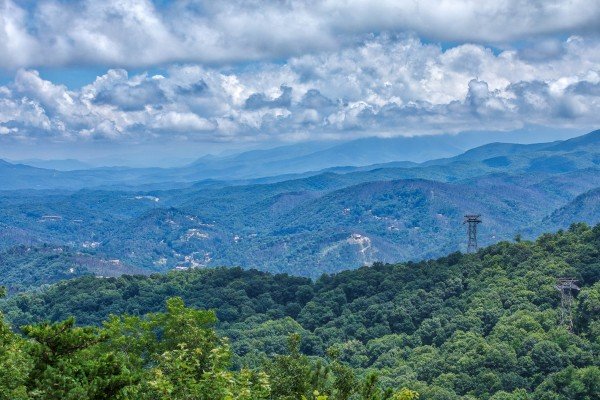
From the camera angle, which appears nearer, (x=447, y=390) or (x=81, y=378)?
(x=81, y=378)

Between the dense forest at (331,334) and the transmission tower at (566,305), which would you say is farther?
the transmission tower at (566,305)

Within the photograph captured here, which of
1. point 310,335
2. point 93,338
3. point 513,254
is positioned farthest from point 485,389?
point 93,338

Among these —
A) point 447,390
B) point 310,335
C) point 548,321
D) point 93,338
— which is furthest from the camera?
point 310,335

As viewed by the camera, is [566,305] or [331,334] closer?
[566,305]

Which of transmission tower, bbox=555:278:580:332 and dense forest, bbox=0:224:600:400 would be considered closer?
dense forest, bbox=0:224:600:400

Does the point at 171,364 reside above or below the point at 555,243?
above

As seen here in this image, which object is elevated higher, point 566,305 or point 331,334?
point 566,305

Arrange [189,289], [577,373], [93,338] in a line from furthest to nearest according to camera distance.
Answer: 1. [189,289]
2. [577,373]
3. [93,338]

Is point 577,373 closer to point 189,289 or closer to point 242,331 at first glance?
point 242,331
